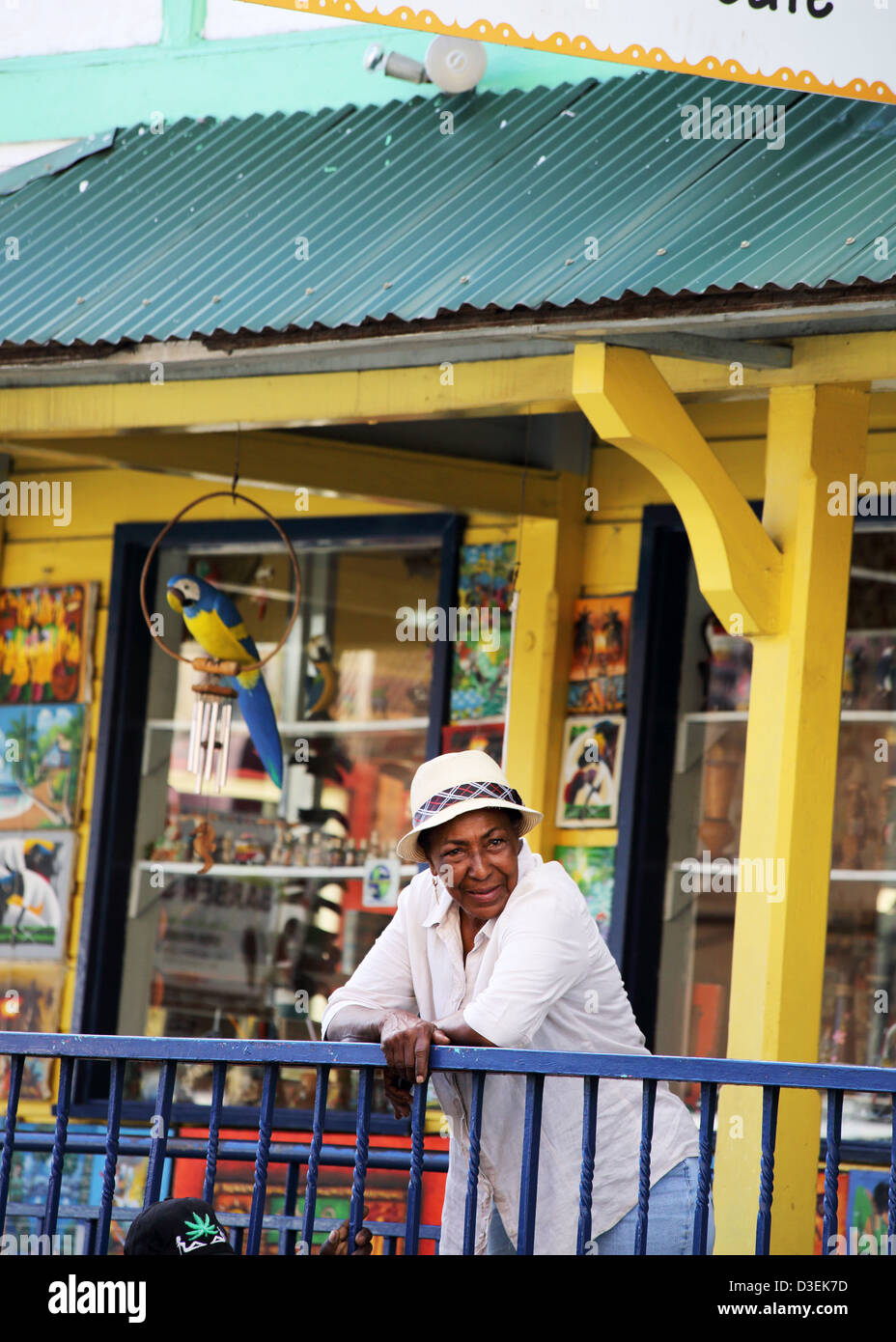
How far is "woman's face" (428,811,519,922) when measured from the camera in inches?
188

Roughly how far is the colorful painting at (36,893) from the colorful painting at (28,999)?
6 centimetres

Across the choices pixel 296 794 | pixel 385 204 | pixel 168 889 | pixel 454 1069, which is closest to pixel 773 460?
pixel 385 204

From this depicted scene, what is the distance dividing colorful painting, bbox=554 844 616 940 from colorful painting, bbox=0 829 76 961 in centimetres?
248

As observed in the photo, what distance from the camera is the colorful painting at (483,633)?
8273mm

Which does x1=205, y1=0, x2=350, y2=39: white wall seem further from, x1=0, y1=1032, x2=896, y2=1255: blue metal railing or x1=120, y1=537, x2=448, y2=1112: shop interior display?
x1=0, y1=1032, x2=896, y2=1255: blue metal railing

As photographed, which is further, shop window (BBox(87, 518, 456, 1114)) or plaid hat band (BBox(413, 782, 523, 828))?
shop window (BBox(87, 518, 456, 1114))

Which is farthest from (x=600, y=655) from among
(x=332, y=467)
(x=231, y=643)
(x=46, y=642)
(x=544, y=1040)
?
(x=544, y=1040)

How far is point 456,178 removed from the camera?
7.00 metres

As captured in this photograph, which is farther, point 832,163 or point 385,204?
point 385,204

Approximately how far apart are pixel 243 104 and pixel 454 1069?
17.6 feet

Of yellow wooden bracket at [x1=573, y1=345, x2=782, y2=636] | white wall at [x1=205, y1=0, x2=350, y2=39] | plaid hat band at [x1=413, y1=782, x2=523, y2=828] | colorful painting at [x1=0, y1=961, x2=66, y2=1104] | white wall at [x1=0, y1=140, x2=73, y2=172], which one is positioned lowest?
colorful painting at [x1=0, y1=961, x2=66, y2=1104]

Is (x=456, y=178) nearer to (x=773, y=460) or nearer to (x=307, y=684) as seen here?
(x=773, y=460)

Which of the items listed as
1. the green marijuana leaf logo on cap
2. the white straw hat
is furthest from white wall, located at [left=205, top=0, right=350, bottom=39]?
the green marijuana leaf logo on cap
